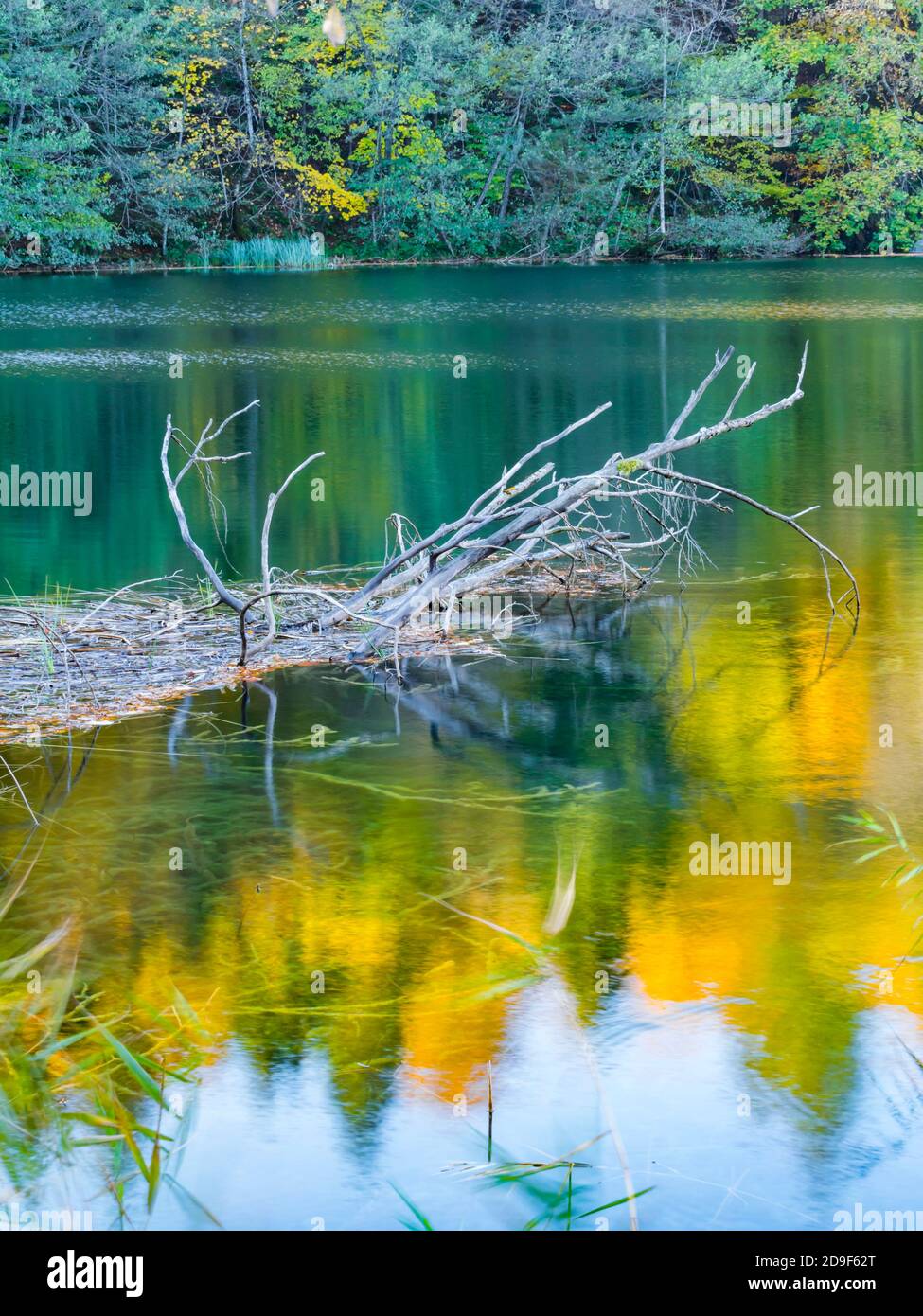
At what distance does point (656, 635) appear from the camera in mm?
8008

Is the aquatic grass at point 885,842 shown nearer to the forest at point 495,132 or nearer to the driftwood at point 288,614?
the driftwood at point 288,614

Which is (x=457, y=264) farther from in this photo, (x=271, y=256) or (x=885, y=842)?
(x=885, y=842)

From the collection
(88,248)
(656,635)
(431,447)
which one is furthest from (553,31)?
(656,635)

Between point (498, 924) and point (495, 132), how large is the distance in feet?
142

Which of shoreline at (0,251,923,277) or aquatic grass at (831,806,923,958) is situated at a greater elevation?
shoreline at (0,251,923,277)

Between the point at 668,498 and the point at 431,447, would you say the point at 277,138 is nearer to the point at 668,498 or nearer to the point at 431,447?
the point at 431,447

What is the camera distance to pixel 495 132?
150ft

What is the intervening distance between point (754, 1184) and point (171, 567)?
270 inches

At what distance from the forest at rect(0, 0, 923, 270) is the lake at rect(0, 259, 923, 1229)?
33.3m

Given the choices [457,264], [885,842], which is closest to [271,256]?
[457,264]

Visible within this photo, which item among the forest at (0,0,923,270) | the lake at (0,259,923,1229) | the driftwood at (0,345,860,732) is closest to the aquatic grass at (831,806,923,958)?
the lake at (0,259,923,1229)

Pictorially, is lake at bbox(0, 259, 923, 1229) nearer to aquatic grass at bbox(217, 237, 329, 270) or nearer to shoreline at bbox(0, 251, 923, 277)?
shoreline at bbox(0, 251, 923, 277)

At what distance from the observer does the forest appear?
138ft

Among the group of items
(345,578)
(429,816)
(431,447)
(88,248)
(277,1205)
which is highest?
(88,248)
